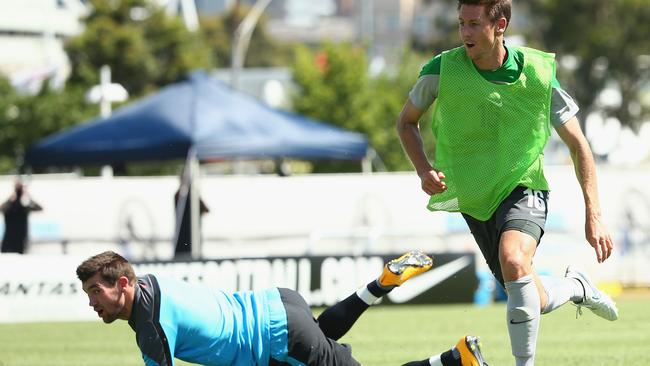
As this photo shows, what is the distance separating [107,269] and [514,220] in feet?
7.22

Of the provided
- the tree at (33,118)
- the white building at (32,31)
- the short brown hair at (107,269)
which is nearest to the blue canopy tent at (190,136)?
the short brown hair at (107,269)

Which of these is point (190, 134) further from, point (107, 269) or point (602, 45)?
point (602, 45)

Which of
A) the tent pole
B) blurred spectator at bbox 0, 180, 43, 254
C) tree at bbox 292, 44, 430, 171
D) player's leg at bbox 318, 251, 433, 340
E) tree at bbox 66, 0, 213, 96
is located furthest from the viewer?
tree at bbox 66, 0, 213, 96

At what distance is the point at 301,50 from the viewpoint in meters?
48.7

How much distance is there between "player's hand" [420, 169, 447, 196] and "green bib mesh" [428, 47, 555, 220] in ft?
0.95

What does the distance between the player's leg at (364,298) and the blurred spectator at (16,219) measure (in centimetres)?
1320

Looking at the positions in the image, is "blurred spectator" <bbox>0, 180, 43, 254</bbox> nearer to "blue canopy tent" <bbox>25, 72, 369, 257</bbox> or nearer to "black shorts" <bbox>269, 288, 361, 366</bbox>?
"blue canopy tent" <bbox>25, 72, 369, 257</bbox>

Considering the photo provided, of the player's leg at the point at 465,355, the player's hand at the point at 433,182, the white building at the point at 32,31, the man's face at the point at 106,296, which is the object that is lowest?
the player's leg at the point at 465,355

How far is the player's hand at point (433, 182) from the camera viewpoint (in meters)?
7.18

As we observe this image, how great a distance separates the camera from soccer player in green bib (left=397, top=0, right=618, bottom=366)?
7.21m

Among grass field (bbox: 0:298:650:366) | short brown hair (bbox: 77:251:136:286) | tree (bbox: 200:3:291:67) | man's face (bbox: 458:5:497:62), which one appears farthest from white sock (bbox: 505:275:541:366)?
tree (bbox: 200:3:291:67)

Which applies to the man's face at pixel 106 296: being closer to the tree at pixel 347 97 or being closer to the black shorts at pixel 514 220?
the black shorts at pixel 514 220

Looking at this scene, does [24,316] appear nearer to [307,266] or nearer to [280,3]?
[307,266]

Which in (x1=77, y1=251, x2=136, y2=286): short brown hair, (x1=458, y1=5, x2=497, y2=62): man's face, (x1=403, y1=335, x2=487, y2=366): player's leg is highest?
(x1=458, y1=5, x2=497, y2=62): man's face
